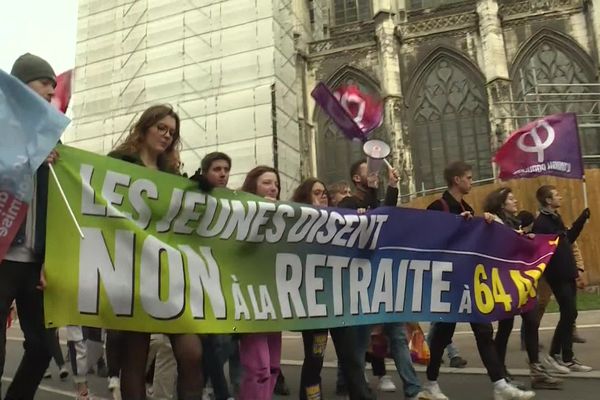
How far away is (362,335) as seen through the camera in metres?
4.21

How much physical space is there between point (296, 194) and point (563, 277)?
287cm

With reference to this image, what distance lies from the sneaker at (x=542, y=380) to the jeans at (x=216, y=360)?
8.47 ft

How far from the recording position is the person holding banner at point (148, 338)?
279 centimetres

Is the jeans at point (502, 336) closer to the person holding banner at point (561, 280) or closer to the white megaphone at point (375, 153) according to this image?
the person holding banner at point (561, 280)

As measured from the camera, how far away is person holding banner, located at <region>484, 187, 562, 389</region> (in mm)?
4742

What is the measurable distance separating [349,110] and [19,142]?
11.0 feet

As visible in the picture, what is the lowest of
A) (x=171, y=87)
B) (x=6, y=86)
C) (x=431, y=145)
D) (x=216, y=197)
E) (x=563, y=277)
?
(x=563, y=277)

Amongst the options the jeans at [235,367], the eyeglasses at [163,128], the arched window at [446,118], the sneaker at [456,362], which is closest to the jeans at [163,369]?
the jeans at [235,367]

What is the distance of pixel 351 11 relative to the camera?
25.5 metres

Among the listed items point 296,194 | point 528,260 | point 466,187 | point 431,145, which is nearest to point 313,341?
point 296,194

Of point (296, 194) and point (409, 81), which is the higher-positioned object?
point (409, 81)

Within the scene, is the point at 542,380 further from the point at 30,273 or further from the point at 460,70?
the point at 460,70

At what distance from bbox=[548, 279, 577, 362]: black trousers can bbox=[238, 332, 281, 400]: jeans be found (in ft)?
10.9

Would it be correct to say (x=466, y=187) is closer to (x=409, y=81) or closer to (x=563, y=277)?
(x=563, y=277)
